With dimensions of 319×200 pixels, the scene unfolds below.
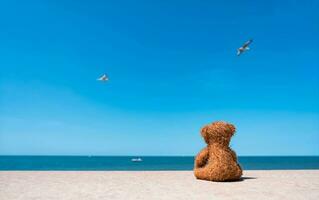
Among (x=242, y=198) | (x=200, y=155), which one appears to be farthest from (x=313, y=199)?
(x=200, y=155)

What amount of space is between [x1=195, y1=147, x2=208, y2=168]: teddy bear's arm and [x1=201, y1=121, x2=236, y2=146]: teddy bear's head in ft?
1.96

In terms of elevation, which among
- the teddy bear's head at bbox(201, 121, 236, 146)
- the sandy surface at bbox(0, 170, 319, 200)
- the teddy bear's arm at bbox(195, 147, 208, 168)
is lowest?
the sandy surface at bbox(0, 170, 319, 200)

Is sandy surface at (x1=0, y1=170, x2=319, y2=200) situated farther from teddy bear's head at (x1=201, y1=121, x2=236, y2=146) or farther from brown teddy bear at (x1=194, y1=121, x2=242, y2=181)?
teddy bear's head at (x1=201, y1=121, x2=236, y2=146)

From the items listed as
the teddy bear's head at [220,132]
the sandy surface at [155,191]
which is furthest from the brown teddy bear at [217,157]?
the sandy surface at [155,191]

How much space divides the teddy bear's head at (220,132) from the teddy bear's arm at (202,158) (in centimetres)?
60

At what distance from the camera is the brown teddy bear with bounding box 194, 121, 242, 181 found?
17141mm

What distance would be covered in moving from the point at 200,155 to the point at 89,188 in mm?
6192

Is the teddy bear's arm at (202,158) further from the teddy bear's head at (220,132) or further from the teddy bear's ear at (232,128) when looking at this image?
the teddy bear's ear at (232,128)

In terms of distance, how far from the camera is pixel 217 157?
17.5 m

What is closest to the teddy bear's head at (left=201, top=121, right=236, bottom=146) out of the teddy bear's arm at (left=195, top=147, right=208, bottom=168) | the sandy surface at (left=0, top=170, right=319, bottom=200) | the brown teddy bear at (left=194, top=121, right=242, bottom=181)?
the brown teddy bear at (left=194, top=121, right=242, bottom=181)

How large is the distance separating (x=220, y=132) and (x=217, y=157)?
1.21 meters

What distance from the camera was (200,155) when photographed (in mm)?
18406

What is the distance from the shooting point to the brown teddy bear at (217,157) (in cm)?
1714

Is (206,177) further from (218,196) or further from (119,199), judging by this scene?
(119,199)
